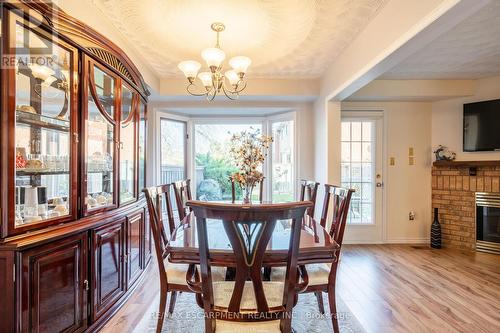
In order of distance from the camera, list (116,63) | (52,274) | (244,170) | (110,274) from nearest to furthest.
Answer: (52,274) < (110,274) < (116,63) < (244,170)

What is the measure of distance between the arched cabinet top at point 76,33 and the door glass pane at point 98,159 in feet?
1.20

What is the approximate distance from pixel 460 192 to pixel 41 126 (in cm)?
518

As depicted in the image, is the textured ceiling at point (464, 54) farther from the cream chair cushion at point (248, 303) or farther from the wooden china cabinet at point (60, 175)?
the wooden china cabinet at point (60, 175)

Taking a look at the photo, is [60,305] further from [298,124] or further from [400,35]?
[298,124]

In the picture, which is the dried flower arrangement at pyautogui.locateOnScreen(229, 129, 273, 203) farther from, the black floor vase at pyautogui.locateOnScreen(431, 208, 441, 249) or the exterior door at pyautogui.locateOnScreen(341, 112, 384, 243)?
the black floor vase at pyautogui.locateOnScreen(431, 208, 441, 249)

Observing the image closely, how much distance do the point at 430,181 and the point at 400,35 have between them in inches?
126

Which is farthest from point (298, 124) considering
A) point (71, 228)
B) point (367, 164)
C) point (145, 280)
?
point (71, 228)

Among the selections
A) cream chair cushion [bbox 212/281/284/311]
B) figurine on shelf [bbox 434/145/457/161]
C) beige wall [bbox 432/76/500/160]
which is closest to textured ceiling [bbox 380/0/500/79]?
beige wall [bbox 432/76/500/160]

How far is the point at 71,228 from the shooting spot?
5.37 ft

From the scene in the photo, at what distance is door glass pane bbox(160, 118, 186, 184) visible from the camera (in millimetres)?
4418

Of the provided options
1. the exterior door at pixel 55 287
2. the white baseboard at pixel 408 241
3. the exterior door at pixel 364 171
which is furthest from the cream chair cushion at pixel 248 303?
the white baseboard at pixel 408 241

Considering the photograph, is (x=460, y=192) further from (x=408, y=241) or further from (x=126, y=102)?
(x=126, y=102)

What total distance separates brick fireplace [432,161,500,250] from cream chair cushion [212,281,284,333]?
383 cm

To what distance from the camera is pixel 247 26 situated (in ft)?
7.93
